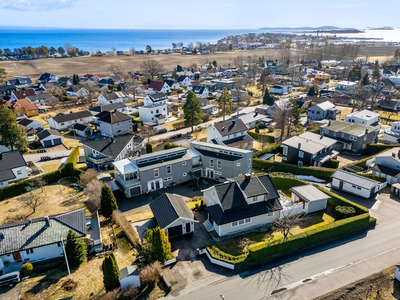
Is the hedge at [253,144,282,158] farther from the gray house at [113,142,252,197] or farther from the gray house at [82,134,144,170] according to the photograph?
the gray house at [82,134,144,170]

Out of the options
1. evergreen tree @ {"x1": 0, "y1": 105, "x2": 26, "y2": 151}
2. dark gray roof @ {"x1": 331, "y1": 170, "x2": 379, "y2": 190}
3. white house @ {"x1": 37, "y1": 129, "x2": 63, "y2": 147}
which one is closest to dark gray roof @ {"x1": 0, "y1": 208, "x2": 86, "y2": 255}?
evergreen tree @ {"x1": 0, "y1": 105, "x2": 26, "y2": 151}

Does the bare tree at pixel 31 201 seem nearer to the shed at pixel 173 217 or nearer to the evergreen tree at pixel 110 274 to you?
the shed at pixel 173 217

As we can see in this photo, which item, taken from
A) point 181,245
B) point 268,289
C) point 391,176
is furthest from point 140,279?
point 391,176

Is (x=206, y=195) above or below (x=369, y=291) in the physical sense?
above

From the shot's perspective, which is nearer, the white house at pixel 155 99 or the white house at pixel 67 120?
the white house at pixel 67 120

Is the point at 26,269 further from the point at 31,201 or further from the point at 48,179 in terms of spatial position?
the point at 48,179

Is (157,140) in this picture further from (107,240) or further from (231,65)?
(231,65)

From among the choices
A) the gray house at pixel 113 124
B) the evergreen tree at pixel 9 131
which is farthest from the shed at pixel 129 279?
the gray house at pixel 113 124

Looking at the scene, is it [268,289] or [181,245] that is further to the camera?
[181,245]
